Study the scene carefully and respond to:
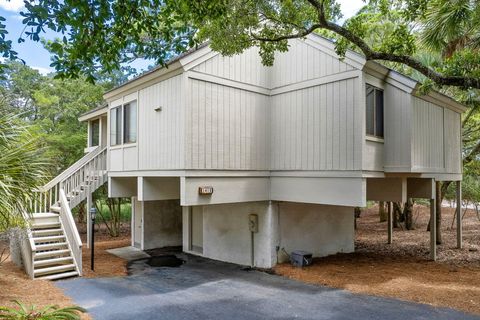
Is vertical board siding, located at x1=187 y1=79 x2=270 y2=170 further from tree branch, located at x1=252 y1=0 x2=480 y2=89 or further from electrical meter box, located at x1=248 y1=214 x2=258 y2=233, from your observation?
tree branch, located at x1=252 y1=0 x2=480 y2=89

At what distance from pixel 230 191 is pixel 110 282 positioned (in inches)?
147

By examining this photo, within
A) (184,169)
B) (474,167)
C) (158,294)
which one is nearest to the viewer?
(158,294)

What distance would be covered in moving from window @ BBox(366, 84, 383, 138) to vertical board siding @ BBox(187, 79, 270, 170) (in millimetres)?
2882

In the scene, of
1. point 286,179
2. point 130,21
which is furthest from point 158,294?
point 130,21

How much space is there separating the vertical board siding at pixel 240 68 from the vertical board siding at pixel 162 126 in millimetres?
920

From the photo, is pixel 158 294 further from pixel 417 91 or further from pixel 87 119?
Result: pixel 87 119

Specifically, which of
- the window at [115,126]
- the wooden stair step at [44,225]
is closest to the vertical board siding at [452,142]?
the window at [115,126]

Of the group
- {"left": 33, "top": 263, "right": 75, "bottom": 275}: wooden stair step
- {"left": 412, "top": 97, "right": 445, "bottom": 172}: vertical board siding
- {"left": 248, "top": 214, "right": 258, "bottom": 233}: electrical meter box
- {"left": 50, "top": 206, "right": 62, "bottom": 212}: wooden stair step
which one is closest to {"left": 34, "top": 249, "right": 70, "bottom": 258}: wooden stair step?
{"left": 33, "top": 263, "right": 75, "bottom": 275}: wooden stair step

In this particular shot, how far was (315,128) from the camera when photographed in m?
9.36

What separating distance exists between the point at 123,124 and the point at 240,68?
4.29 meters

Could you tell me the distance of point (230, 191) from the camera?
31.2ft

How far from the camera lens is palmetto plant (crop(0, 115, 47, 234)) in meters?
5.92

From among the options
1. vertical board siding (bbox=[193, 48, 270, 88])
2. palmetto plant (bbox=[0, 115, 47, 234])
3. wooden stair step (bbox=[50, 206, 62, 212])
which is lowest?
wooden stair step (bbox=[50, 206, 62, 212])

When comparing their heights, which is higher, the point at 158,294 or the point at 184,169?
the point at 184,169
